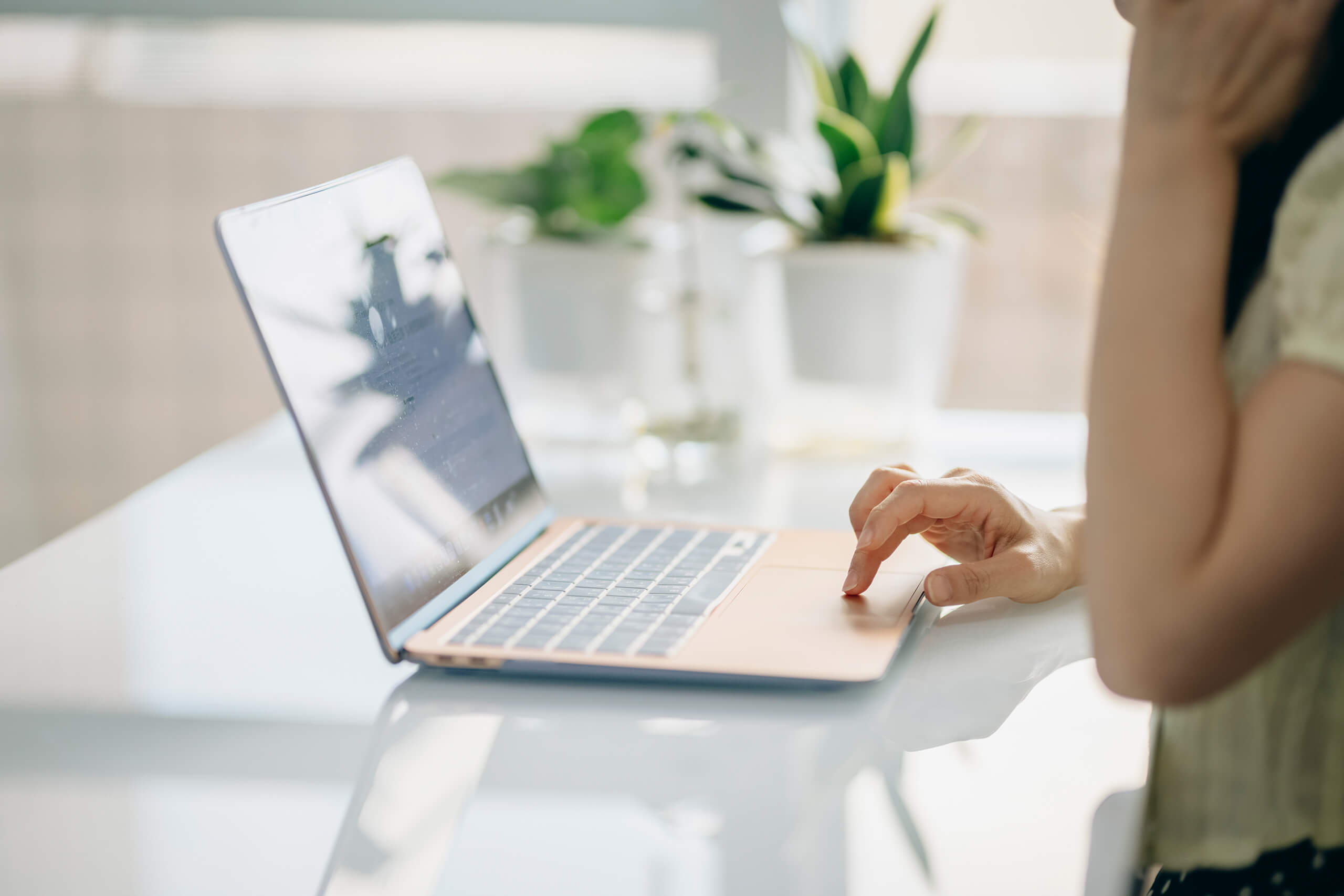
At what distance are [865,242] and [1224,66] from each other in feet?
2.45

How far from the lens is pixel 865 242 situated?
127 centimetres

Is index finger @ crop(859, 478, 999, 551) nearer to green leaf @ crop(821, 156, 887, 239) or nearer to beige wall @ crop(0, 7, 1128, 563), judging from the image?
green leaf @ crop(821, 156, 887, 239)

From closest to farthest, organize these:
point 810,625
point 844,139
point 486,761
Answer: point 486,761 → point 810,625 → point 844,139

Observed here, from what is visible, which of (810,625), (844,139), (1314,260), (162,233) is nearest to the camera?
(1314,260)

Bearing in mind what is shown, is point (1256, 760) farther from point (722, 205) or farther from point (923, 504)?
point (722, 205)

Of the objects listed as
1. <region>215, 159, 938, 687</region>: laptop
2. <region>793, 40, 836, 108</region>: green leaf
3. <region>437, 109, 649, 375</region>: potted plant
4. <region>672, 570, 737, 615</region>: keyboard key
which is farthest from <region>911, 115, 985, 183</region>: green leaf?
<region>672, 570, 737, 615</region>: keyboard key

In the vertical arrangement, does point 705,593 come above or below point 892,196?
below

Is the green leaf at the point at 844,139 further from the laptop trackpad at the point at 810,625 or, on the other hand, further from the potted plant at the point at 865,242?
the laptop trackpad at the point at 810,625

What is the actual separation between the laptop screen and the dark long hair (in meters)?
0.46

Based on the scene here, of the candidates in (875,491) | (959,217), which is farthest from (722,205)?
(875,491)

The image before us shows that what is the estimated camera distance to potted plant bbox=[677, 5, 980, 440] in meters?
1.23

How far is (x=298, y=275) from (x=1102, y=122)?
82.5 inches

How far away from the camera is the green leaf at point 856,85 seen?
1.29 metres

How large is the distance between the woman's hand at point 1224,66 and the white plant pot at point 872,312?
2.22 feet
